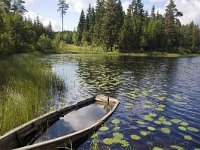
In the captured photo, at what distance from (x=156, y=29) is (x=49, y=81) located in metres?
73.1

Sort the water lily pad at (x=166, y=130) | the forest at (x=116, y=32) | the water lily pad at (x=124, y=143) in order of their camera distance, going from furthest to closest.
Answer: the forest at (x=116, y=32), the water lily pad at (x=166, y=130), the water lily pad at (x=124, y=143)

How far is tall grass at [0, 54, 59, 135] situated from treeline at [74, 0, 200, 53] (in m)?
60.1

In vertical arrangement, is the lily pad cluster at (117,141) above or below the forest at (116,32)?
below

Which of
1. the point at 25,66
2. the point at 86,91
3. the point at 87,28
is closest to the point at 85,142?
the point at 86,91

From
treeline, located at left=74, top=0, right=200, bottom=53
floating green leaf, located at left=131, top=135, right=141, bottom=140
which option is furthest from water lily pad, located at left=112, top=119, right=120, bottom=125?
treeline, located at left=74, top=0, right=200, bottom=53

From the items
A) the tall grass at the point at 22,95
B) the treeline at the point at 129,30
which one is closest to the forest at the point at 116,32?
the treeline at the point at 129,30

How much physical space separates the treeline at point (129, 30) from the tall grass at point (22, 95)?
197 feet

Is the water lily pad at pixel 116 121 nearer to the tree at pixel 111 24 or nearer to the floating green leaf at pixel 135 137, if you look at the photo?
the floating green leaf at pixel 135 137

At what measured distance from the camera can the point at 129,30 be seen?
82000mm

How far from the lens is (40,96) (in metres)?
16.4

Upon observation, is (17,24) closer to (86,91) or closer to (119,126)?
(86,91)

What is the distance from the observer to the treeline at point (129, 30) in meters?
82.5

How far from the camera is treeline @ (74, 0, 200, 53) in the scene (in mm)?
82500

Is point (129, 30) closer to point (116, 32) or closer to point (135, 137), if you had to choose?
point (116, 32)
